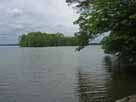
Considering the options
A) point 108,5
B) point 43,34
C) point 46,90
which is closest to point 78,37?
point 108,5

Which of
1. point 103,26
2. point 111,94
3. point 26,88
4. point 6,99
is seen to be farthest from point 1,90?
point 103,26

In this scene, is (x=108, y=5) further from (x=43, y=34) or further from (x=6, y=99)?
(x=43, y=34)

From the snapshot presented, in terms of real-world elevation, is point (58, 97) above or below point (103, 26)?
below

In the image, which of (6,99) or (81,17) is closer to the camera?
(6,99)

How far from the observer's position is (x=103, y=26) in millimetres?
33344

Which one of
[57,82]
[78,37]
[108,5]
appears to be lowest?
[57,82]

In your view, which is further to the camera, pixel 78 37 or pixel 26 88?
pixel 78 37

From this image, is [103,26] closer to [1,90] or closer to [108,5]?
[108,5]

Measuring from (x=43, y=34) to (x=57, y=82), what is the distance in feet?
521

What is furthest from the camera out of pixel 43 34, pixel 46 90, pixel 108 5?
pixel 43 34

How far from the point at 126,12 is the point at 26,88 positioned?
11.7m

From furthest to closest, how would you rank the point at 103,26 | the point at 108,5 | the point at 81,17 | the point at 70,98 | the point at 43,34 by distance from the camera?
1. the point at 43,34
2. the point at 81,17
3. the point at 103,26
4. the point at 108,5
5. the point at 70,98

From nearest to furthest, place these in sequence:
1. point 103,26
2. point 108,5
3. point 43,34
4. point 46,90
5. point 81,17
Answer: point 46,90
point 108,5
point 103,26
point 81,17
point 43,34

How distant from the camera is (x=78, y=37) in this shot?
47.1 metres
